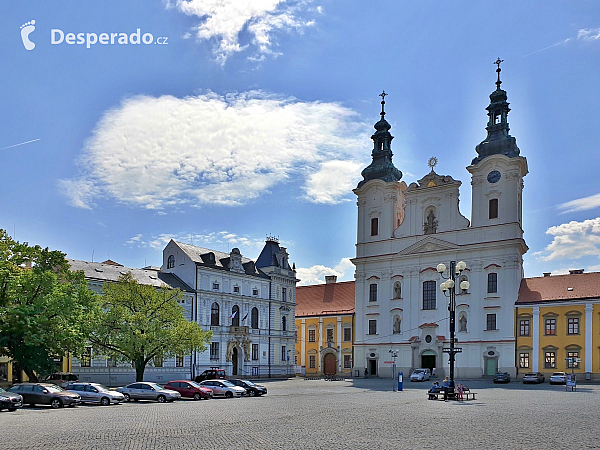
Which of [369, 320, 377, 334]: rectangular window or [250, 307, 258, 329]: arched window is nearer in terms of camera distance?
[250, 307, 258, 329]: arched window

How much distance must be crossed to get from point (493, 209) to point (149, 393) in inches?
1850

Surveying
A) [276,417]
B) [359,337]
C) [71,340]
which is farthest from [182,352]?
[359,337]

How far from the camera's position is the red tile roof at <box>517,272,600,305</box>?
6438 centimetres

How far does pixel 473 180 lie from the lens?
7281 centimetres

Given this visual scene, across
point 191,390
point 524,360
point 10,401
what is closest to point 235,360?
point 524,360

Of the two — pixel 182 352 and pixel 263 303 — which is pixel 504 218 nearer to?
pixel 263 303

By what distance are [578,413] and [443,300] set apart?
45.6m

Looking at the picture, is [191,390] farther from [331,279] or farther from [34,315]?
[331,279]

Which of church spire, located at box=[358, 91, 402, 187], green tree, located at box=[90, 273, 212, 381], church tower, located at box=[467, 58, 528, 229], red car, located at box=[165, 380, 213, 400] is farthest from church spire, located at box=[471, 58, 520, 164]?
red car, located at box=[165, 380, 213, 400]

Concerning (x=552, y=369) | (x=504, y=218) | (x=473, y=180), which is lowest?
(x=552, y=369)

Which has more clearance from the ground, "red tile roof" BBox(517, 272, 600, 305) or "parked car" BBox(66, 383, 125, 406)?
"red tile roof" BBox(517, 272, 600, 305)

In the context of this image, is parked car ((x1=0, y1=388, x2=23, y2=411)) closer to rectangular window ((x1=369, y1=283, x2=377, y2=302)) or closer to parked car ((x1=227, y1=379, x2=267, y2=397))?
parked car ((x1=227, y1=379, x2=267, y2=397))

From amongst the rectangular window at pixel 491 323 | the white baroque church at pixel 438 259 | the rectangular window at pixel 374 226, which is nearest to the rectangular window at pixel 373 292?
the white baroque church at pixel 438 259

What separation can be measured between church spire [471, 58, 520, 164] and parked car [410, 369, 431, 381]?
23472mm
